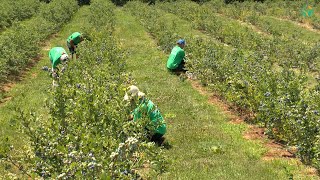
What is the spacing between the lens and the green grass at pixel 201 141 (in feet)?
21.5

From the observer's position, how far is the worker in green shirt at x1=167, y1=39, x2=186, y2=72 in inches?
530

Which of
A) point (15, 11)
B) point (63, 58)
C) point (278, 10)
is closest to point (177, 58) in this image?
point (63, 58)

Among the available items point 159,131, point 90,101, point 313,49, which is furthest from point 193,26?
point 90,101

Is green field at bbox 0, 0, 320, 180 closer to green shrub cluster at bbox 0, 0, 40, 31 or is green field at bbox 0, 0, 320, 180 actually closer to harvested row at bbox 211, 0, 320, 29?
green shrub cluster at bbox 0, 0, 40, 31

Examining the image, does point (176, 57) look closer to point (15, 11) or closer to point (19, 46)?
point (19, 46)

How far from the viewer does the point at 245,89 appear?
9.41 meters

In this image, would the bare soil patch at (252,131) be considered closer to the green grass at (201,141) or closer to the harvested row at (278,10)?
the green grass at (201,141)

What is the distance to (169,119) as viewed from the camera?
959 centimetres

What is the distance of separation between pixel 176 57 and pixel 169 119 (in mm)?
4379

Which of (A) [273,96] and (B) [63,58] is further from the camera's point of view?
(B) [63,58]

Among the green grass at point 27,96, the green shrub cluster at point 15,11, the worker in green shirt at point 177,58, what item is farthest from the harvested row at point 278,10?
the green grass at point 27,96

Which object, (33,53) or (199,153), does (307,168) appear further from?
(33,53)

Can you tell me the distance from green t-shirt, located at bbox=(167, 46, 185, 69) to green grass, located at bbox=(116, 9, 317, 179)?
0.38 metres

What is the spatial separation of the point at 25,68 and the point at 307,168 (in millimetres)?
11730
